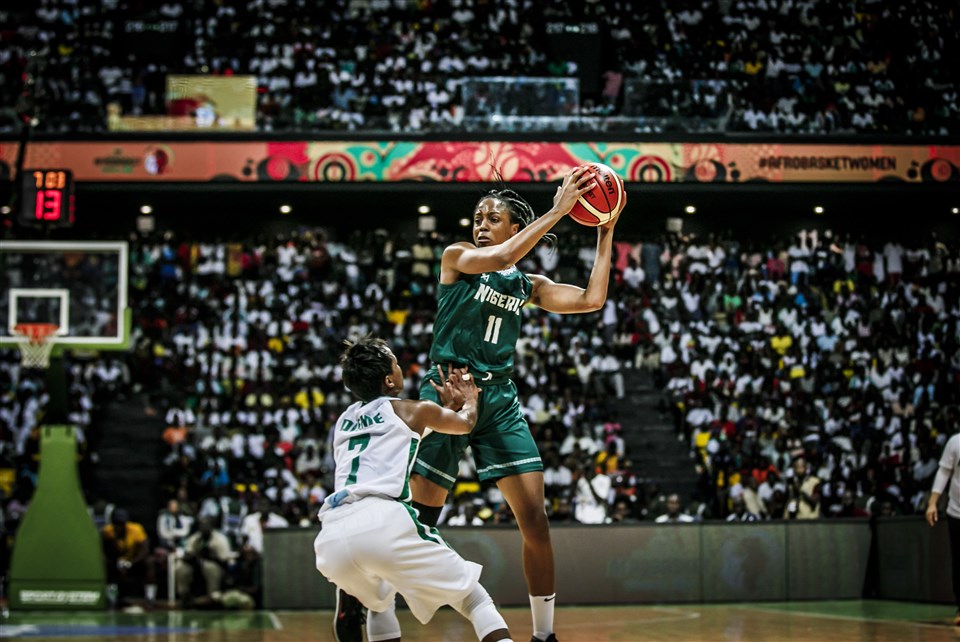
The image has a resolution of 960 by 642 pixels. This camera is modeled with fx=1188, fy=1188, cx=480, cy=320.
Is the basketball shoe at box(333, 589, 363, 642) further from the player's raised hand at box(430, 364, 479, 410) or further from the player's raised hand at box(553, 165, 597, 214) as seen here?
the player's raised hand at box(553, 165, 597, 214)

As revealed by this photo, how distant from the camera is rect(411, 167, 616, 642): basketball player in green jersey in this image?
233 inches

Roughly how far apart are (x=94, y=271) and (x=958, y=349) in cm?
1442

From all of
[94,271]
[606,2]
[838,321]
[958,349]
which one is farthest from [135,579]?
[606,2]

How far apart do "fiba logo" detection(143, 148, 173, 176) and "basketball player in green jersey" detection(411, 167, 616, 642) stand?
1631 cm

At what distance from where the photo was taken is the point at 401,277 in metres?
22.2

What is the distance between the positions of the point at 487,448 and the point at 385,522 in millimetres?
1306

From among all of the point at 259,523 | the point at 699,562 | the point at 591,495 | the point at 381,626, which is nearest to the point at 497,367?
the point at 381,626

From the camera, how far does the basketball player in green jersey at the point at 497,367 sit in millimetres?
5914

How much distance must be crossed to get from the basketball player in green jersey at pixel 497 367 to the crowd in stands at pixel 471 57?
1554 centimetres

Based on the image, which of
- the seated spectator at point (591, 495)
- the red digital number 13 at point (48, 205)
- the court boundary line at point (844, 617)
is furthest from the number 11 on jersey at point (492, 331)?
the red digital number 13 at point (48, 205)

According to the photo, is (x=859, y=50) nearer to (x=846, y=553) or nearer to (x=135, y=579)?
(x=846, y=553)

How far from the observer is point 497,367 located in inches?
241

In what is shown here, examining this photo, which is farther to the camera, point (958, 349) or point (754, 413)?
point (958, 349)

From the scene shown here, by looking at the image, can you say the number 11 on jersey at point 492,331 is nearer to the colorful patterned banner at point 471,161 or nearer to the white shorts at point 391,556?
the white shorts at point 391,556
